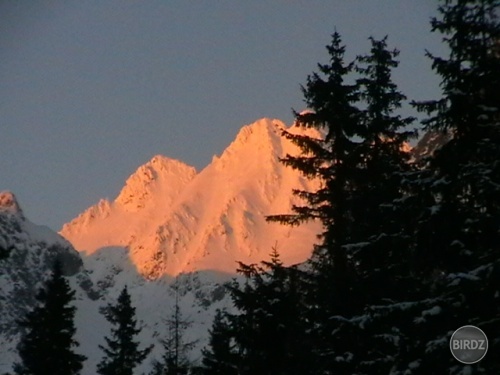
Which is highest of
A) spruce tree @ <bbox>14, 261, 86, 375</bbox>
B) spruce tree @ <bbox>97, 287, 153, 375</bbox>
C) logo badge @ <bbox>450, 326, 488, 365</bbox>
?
spruce tree @ <bbox>97, 287, 153, 375</bbox>

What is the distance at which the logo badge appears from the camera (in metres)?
14.9

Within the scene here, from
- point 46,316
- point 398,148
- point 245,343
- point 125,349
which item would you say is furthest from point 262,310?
point 125,349

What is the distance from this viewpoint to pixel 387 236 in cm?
1962

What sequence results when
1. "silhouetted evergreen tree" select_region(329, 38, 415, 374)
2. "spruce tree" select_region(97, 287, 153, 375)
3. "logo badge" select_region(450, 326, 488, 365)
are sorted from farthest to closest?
1. "spruce tree" select_region(97, 287, 153, 375)
2. "silhouetted evergreen tree" select_region(329, 38, 415, 374)
3. "logo badge" select_region(450, 326, 488, 365)

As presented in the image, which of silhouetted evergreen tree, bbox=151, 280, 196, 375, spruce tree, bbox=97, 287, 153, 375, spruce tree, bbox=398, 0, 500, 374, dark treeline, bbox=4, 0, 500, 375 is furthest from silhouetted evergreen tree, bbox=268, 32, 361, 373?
spruce tree, bbox=97, 287, 153, 375

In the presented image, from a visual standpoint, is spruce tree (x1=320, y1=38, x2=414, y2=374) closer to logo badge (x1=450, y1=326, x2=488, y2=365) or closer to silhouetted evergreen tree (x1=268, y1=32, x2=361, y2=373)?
silhouetted evergreen tree (x1=268, y1=32, x2=361, y2=373)

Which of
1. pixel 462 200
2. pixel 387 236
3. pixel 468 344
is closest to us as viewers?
pixel 468 344

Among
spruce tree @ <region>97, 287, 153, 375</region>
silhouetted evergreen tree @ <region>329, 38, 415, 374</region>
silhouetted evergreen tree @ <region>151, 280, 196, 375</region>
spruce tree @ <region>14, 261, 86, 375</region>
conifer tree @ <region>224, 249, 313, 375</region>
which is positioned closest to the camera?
silhouetted evergreen tree @ <region>329, 38, 415, 374</region>

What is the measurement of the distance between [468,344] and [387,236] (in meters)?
4.93

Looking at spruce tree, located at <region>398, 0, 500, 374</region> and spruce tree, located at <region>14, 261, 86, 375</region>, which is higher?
spruce tree, located at <region>14, 261, 86, 375</region>

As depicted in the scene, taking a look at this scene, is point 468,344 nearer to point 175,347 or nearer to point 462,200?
point 462,200

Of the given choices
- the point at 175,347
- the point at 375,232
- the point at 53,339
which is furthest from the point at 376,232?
the point at 175,347

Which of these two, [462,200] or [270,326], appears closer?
[462,200]

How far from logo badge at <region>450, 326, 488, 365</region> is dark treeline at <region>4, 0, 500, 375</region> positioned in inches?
6.4
